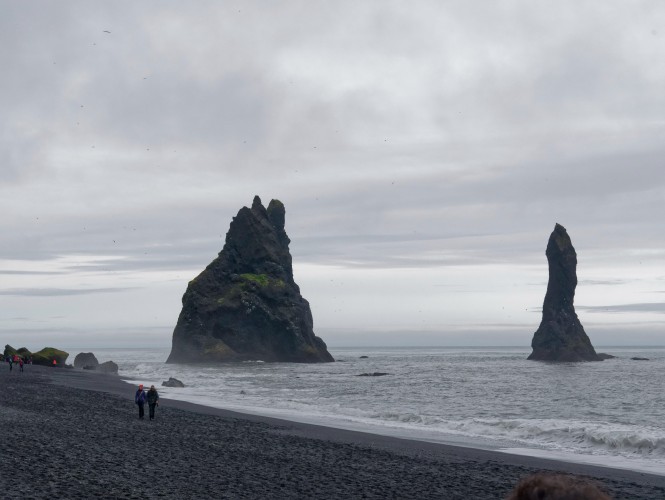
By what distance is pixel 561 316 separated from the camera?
7195 inches

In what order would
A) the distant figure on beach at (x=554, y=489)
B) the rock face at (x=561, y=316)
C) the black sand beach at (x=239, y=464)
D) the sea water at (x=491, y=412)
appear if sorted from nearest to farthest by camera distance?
1. the distant figure on beach at (x=554, y=489)
2. the black sand beach at (x=239, y=464)
3. the sea water at (x=491, y=412)
4. the rock face at (x=561, y=316)

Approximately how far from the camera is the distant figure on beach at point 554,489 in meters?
2.74

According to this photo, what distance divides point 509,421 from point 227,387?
118 feet

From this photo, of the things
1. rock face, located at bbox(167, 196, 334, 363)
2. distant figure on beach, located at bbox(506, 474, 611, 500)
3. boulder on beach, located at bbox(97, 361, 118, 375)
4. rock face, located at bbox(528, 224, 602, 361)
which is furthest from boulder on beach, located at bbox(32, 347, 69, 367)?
distant figure on beach, located at bbox(506, 474, 611, 500)

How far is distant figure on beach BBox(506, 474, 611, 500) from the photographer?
2742mm

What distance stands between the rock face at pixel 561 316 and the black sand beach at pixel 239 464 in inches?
6115

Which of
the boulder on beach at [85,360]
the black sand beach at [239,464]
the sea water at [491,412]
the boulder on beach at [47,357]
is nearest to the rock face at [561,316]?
the sea water at [491,412]

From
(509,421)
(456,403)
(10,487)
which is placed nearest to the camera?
(10,487)

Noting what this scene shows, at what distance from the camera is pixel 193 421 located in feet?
113

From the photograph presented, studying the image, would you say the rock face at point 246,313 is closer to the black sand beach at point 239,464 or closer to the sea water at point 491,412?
the sea water at point 491,412

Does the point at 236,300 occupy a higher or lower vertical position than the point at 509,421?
higher

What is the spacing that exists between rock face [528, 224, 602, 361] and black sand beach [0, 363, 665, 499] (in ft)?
510

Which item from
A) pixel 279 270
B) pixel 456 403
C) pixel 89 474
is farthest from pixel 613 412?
pixel 279 270

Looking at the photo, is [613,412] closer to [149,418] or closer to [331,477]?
[149,418]
